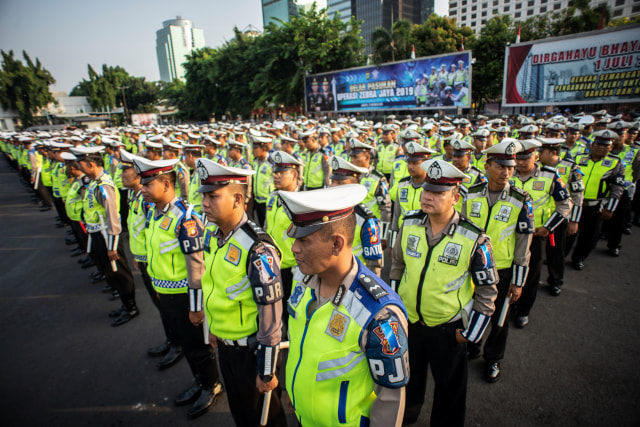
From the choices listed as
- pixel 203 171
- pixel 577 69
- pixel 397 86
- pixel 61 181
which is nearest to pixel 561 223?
pixel 203 171

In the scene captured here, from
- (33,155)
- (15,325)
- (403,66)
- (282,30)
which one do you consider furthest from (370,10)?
(15,325)

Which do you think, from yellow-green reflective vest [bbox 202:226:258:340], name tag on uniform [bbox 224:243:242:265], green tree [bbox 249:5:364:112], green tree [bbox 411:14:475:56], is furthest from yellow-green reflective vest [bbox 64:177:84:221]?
green tree [bbox 411:14:475:56]

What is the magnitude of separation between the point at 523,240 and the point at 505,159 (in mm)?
847

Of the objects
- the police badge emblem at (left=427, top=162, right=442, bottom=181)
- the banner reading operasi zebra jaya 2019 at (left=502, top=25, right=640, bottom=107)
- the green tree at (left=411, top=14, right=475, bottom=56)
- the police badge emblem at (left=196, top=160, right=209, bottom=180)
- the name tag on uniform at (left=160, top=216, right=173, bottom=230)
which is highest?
the green tree at (left=411, top=14, right=475, bottom=56)

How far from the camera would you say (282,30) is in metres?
30.3

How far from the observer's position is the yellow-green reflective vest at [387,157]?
8.47 metres

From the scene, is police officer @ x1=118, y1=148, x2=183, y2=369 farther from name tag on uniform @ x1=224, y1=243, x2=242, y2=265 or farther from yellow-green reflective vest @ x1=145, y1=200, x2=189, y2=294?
name tag on uniform @ x1=224, y1=243, x2=242, y2=265

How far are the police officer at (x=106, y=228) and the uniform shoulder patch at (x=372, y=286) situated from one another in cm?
409

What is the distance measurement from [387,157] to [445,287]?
21.2ft

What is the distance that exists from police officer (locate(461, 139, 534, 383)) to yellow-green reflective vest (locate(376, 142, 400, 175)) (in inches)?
198

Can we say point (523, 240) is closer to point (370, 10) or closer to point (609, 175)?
point (609, 175)

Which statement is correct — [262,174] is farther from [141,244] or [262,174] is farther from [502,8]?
[502,8]

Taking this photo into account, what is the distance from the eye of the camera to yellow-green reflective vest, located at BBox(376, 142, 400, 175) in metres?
8.47

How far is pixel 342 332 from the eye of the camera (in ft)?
4.87
